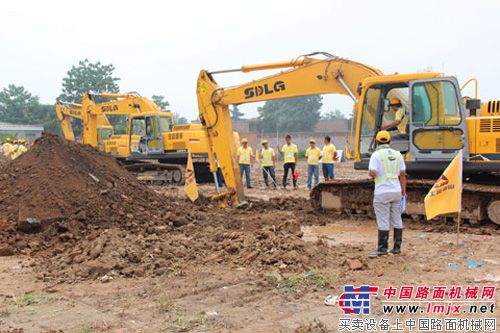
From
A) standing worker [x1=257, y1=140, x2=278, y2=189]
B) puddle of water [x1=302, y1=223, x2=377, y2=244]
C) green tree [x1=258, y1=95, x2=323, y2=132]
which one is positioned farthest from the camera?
green tree [x1=258, y1=95, x2=323, y2=132]

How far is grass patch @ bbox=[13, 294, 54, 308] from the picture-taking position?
5.59 m

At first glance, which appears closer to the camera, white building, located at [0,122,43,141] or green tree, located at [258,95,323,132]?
white building, located at [0,122,43,141]

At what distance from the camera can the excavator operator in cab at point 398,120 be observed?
A: 936 cm

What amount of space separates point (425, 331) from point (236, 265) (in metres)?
2.71

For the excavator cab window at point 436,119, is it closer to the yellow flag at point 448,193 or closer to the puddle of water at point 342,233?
the puddle of water at point 342,233

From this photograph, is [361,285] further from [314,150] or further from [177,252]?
[314,150]

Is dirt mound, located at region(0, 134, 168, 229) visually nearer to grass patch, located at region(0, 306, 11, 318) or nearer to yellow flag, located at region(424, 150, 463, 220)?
grass patch, located at region(0, 306, 11, 318)

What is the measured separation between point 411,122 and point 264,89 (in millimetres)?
3362

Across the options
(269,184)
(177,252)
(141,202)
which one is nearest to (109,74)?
(269,184)

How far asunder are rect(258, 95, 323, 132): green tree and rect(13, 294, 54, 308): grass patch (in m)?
63.7

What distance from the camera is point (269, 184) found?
18.2 meters

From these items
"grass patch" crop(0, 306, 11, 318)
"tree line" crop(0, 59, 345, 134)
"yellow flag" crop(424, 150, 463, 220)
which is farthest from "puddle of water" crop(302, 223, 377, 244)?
"tree line" crop(0, 59, 345, 134)

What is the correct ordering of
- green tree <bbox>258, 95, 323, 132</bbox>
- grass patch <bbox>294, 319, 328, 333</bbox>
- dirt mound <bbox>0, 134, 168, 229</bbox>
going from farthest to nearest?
green tree <bbox>258, 95, 323, 132</bbox>, dirt mound <bbox>0, 134, 168, 229</bbox>, grass patch <bbox>294, 319, 328, 333</bbox>

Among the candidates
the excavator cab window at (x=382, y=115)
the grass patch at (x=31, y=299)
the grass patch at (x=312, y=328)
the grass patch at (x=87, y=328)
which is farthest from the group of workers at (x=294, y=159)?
the grass patch at (x=87, y=328)
